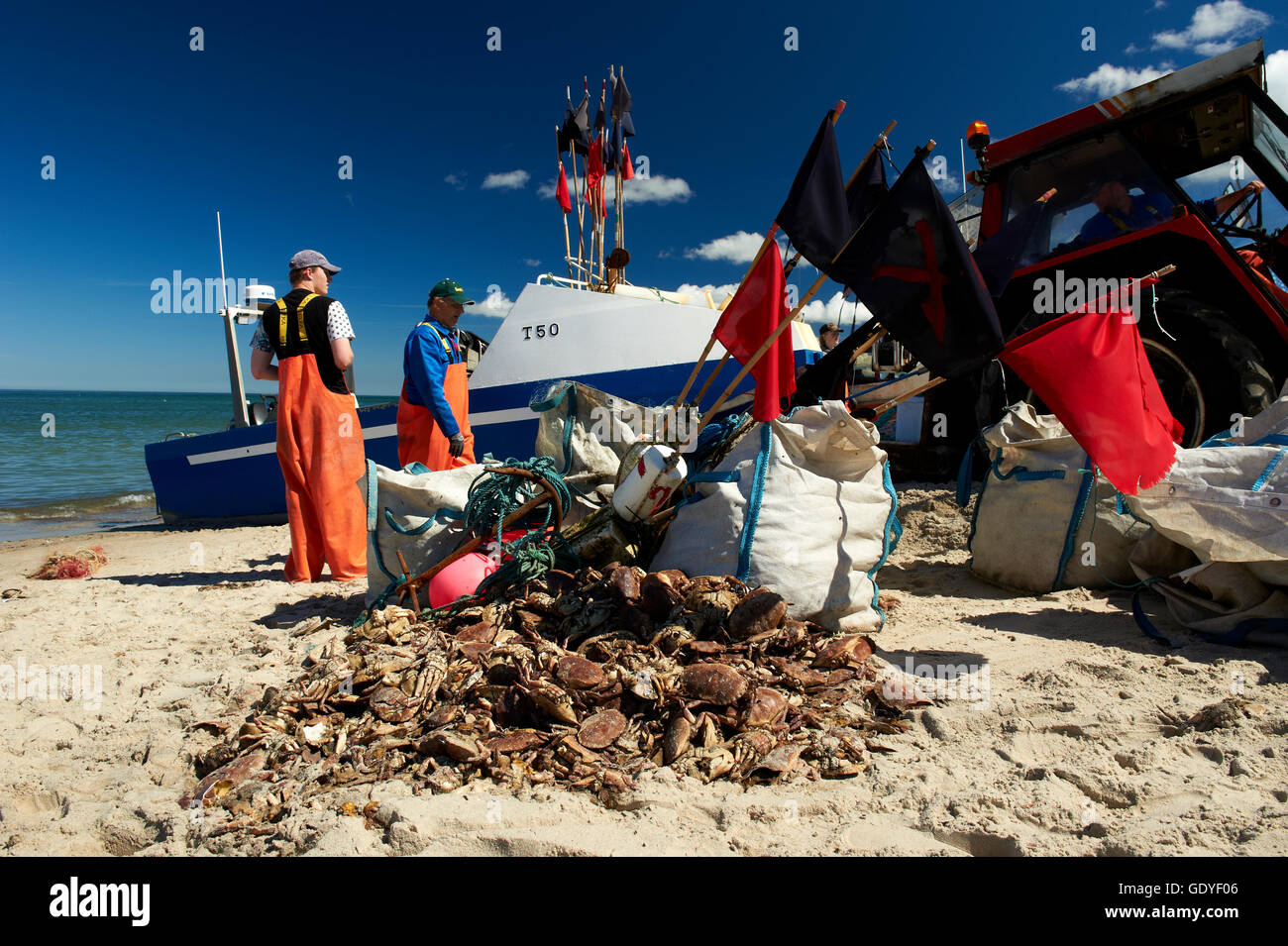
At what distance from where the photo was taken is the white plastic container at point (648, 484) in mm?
2809

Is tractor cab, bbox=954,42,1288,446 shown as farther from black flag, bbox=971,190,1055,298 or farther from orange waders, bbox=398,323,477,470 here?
orange waders, bbox=398,323,477,470

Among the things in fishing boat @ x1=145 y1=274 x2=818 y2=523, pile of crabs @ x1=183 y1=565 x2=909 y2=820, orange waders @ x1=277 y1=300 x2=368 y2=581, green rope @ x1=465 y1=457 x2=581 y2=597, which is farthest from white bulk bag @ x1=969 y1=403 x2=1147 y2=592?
orange waders @ x1=277 y1=300 x2=368 y2=581

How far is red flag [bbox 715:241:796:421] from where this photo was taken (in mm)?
2883

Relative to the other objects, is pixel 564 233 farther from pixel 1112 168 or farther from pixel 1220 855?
pixel 1220 855

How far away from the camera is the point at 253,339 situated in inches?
154

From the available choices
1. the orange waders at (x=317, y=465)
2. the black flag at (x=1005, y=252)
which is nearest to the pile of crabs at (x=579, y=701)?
the orange waders at (x=317, y=465)

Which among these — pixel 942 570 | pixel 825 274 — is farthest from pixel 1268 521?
pixel 825 274

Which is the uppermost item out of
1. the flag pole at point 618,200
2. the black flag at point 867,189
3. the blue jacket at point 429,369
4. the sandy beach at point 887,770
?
the flag pole at point 618,200

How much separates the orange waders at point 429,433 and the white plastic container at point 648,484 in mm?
1625

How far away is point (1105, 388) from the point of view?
2.67 metres

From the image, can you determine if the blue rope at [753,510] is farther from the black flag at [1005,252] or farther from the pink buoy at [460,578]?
the black flag at [1005,252]

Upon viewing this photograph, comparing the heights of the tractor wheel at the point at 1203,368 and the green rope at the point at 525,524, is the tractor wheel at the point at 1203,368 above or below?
above

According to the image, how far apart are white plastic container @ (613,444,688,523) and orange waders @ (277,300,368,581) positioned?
66.4 inches

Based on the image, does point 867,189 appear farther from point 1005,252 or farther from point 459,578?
point 459,578
